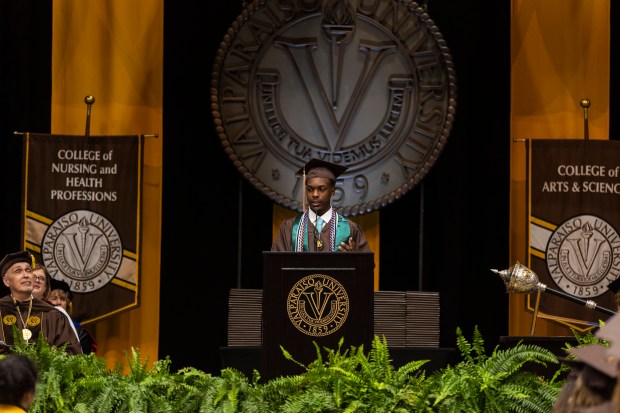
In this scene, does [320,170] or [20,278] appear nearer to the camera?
[20,278]

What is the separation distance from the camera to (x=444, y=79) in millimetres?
8312

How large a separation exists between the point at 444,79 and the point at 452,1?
570 millimetres

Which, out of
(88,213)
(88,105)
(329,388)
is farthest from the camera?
(88,105)

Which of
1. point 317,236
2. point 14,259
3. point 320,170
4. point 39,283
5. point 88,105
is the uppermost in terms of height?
point 88,105

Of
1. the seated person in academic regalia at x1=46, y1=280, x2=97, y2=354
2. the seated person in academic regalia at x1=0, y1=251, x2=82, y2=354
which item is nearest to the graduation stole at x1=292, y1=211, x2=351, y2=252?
the seated person in academic regalia at x1=0, y1=251, x2=82, y2=354

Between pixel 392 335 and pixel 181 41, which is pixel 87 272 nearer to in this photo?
pixel 181 41

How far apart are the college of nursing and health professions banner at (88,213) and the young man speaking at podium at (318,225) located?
1.58m

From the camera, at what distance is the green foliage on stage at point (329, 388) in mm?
4457

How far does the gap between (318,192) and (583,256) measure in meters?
2.23

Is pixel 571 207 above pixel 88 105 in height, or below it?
below

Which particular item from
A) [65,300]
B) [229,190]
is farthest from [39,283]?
[229,190]

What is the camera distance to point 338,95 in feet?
27.8

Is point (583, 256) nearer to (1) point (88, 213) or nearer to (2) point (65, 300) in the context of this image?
(1) point (88, 213)

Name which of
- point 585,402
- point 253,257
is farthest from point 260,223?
point 585,402
